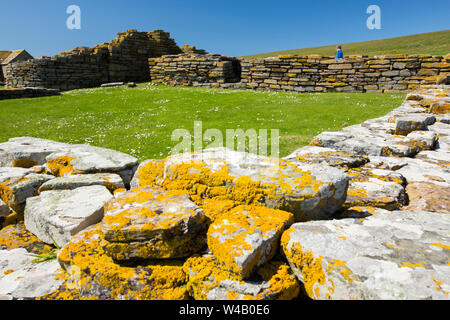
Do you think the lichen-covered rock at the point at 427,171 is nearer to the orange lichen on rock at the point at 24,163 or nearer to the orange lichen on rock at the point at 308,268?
the orange lichen on rock at the point at 308,268

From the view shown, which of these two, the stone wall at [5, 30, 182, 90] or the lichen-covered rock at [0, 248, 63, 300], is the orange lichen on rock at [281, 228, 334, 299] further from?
the stone wall at [5, 30, 182, 90]

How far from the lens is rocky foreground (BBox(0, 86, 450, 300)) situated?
5.02 ft

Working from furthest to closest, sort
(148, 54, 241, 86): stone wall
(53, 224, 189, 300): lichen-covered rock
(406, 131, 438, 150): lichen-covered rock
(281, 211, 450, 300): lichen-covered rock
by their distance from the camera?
1. (148, 54, 241, 86): stone wall
2. (406, 131, 438, 150): lichen-covered rock
3. (53, 224, 189, 300): lichen-covered rock
4. (281, 211, 450, 300): lichen-covered rock

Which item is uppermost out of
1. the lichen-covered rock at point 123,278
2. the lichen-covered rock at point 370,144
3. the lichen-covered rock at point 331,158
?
the lichen-covered rock at point 370,144

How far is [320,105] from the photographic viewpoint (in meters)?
12.2

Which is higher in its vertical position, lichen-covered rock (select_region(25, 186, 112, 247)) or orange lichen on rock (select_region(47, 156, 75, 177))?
orange lichen on rock (select_region(47, 156, 75, 177))

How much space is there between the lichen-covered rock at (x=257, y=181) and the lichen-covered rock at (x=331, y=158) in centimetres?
106

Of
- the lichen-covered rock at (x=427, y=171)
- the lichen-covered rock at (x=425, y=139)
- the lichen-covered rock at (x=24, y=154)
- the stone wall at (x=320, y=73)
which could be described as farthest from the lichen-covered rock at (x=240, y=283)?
the stone wall at (x=320, y=73)

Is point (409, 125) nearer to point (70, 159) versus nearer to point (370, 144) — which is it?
point (370, 144)

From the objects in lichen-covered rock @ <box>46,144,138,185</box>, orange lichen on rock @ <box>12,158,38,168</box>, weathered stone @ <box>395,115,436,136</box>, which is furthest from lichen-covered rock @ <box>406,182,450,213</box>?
orange lichen on rock @ <box>12,158,38,168</box>

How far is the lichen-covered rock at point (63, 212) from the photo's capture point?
2430 mm

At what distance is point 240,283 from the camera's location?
157 centimetres

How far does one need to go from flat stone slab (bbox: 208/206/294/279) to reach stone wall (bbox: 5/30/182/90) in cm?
2603
